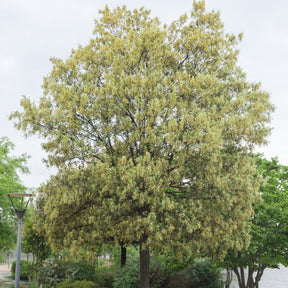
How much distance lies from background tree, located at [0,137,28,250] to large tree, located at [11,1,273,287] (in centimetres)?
1147

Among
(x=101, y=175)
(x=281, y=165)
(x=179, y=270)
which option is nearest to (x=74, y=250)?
(x=101, y=175)

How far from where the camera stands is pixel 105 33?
699 inches

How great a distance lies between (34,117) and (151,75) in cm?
531

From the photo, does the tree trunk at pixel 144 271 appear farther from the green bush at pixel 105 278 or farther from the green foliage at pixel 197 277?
the green bush at pixel 105 278

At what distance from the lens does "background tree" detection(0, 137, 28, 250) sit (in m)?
25.9

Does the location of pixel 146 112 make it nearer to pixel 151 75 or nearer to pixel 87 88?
pixel 151 75

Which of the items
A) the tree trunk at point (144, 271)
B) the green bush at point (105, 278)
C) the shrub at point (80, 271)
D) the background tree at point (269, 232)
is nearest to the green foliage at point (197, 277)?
the background tree at point (269, 232)

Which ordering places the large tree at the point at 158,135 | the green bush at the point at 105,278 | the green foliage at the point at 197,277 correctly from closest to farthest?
the large tree at the point at 158,135 → the green foliage at the point at 197,277 → the green bush at the point at 105,278

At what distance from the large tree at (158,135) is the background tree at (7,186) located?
11.5 metres

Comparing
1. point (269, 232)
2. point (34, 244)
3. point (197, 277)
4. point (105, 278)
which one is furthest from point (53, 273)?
point (269, 232)

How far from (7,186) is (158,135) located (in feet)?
53.0

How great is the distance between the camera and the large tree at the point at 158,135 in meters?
13.6

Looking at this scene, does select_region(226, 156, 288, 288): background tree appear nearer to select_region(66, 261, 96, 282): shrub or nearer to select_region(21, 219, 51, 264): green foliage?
select_region(66, 261, 96, 282): shrub

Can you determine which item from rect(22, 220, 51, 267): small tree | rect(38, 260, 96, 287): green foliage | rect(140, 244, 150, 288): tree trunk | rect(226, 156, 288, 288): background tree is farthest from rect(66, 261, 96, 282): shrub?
rect(226, 156, 288, 288): background tree
